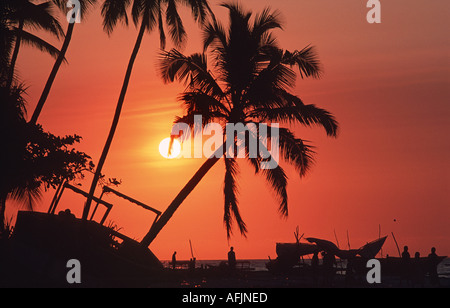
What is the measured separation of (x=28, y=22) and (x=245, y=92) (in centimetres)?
1323

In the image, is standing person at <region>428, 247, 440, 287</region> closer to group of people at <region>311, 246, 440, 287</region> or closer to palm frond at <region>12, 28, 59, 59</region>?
group of people at <region>311, 246, 440, 287</region>

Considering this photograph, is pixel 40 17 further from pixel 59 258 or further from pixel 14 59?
pixel 59 258

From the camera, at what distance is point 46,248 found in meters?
26.9

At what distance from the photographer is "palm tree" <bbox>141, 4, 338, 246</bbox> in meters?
30.5

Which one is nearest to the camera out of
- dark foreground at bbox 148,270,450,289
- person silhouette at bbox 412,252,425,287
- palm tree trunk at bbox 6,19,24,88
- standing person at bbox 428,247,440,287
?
dark foreground at bbox 148,270,450,289

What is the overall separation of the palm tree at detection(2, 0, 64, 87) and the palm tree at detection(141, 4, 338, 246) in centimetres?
686

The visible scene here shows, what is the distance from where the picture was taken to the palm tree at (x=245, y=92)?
3045cm

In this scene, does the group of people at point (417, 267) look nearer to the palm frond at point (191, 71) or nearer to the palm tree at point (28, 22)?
the palm frond at point (191, 71)

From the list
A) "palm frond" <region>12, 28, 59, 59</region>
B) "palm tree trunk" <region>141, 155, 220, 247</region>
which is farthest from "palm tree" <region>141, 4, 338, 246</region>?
"palm frond" <region>12, 28, 59, 59</region>

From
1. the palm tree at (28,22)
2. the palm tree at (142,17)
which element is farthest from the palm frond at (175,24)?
the palm tree at (28,22)

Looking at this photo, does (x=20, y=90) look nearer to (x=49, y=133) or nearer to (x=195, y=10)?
(x=49, y=133)

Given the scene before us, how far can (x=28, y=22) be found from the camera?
122 feet

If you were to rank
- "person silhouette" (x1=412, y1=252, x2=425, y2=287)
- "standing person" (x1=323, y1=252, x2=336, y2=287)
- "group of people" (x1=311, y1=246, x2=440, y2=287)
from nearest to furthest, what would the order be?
"person silhouette" (x1=412, y1=252, x2=425, y2=287) → "group of people" (x1=311, y1=246, x2=440, y2=287) → "standing person" (x1=323, y1=252, x2=336, y2=287)
